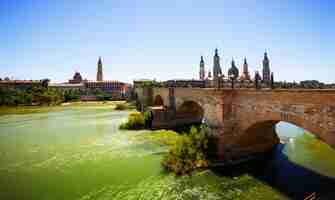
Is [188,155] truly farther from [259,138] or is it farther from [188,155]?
[259,138]

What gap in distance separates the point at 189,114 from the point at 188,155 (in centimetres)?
1935

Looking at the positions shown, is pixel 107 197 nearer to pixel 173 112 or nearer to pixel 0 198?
pixel 0 198

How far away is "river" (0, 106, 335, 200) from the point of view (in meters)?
12.7

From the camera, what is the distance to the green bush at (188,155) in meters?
15.4

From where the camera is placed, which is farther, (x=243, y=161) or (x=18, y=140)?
(x=18, y=140)

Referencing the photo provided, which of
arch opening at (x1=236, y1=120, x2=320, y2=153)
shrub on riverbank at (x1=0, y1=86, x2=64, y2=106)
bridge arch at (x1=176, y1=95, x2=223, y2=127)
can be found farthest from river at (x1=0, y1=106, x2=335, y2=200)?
shrub on riverbank at (x1=0, y1=86, x2=64, y2=106)

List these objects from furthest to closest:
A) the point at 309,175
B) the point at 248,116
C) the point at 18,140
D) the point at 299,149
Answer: the point at 18,140 → the point at 299,149 → the point at 248,116 → the point at 309,175

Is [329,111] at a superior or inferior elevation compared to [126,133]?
superior

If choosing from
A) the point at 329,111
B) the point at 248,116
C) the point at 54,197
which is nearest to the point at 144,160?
the point at 54,197

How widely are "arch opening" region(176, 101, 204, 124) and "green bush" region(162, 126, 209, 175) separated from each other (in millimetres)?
14363

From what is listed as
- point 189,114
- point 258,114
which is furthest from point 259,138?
point 189,114

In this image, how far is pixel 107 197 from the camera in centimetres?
1230

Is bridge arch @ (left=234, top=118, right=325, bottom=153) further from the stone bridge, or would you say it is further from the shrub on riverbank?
the shrub on riverbank

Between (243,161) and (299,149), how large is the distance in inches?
246
